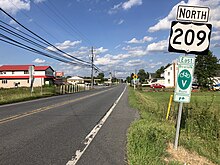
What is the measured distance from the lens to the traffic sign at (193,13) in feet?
20.2

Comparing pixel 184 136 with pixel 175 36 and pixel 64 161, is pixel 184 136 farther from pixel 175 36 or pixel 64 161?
pixel 64 161

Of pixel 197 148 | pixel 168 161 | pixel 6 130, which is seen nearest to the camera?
pixel 168 161

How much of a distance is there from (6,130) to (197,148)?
6317 mm

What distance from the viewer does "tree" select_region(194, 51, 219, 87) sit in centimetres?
7112

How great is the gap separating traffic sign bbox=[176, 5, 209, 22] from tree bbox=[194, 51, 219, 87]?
225ft

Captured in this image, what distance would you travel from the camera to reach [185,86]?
20.7ft

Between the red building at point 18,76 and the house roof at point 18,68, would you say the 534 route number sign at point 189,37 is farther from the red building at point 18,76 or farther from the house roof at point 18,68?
the house roof at point 18,68

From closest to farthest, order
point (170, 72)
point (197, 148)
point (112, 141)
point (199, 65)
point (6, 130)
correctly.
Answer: point (197, 148) → point (112, 141) → point (6, 130) → point (199, 65) → point (170, 72)

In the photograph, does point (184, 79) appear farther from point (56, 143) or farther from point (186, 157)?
point (56, 143)

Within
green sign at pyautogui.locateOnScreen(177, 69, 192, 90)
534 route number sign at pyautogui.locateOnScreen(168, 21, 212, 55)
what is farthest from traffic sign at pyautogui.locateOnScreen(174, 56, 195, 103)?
534 route number sign at pyautogui.locateOnScreen(168, 21, 212, 55)

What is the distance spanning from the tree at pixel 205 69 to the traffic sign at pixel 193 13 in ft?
225

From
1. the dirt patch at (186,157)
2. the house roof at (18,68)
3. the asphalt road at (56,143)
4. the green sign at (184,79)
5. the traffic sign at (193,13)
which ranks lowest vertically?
the asphalt road at (56,143)

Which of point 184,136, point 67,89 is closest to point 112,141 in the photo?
point 184,136

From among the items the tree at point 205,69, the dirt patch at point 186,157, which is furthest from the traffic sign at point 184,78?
the tree at point 205,69
